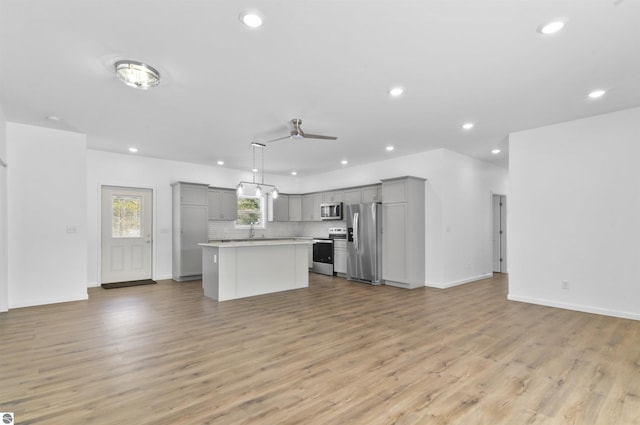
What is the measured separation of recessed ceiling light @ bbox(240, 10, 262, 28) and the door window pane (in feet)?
19.4

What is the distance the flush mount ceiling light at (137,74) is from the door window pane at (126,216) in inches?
177

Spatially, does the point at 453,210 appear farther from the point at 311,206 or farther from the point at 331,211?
the point at 311,206

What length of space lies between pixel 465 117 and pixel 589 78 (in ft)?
4.62

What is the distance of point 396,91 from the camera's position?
11.9 ft

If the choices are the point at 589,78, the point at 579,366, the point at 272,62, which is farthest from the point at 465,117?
the point at 579,366

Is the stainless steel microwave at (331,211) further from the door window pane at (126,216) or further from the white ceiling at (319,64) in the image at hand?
the door window pane at (126,216)

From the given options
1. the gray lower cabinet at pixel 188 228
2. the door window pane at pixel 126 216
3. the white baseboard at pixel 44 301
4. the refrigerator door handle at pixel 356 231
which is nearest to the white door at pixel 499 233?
the refrigerator door handle at pixel 356 231

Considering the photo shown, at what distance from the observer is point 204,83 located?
3412 mm

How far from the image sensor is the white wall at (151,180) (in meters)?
6.32

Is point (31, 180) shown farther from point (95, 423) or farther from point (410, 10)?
point (410, 10)

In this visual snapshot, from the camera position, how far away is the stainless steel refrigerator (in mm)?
6762

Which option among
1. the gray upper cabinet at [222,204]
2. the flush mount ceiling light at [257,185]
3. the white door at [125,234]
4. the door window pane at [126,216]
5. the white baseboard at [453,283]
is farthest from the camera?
the gray upper cabinet at [222,204]

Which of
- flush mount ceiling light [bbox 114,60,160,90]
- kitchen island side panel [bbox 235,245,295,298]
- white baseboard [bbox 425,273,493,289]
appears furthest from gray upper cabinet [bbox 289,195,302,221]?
flush mount ceiling light [bbox 114,60,160,90]

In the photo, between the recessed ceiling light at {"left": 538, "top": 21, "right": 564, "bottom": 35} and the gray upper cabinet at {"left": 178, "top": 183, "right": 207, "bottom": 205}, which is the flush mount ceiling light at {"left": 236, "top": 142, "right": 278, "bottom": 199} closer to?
the gray upper cabinet at {"left": 178, "top": 183, "right": 207, "bottom": 205}
